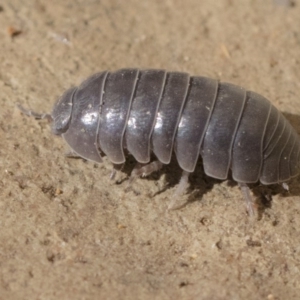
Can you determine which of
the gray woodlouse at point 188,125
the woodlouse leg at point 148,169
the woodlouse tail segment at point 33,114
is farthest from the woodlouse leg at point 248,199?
the woodlouse tail segment at point 33,114

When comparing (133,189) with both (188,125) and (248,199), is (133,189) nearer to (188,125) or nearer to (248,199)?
(188,125)

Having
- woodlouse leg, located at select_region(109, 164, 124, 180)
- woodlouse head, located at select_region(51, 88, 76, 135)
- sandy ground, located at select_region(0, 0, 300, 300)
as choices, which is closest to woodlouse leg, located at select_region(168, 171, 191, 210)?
sandy ground, located at select_region(0, 0, 300, 300)

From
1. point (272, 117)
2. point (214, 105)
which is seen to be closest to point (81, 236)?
point (214, 105)

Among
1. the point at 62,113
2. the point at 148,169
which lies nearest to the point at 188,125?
the point at 148,169

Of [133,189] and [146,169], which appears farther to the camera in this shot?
[133,189]

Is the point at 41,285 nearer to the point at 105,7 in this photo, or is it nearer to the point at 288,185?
the point at 288,185
